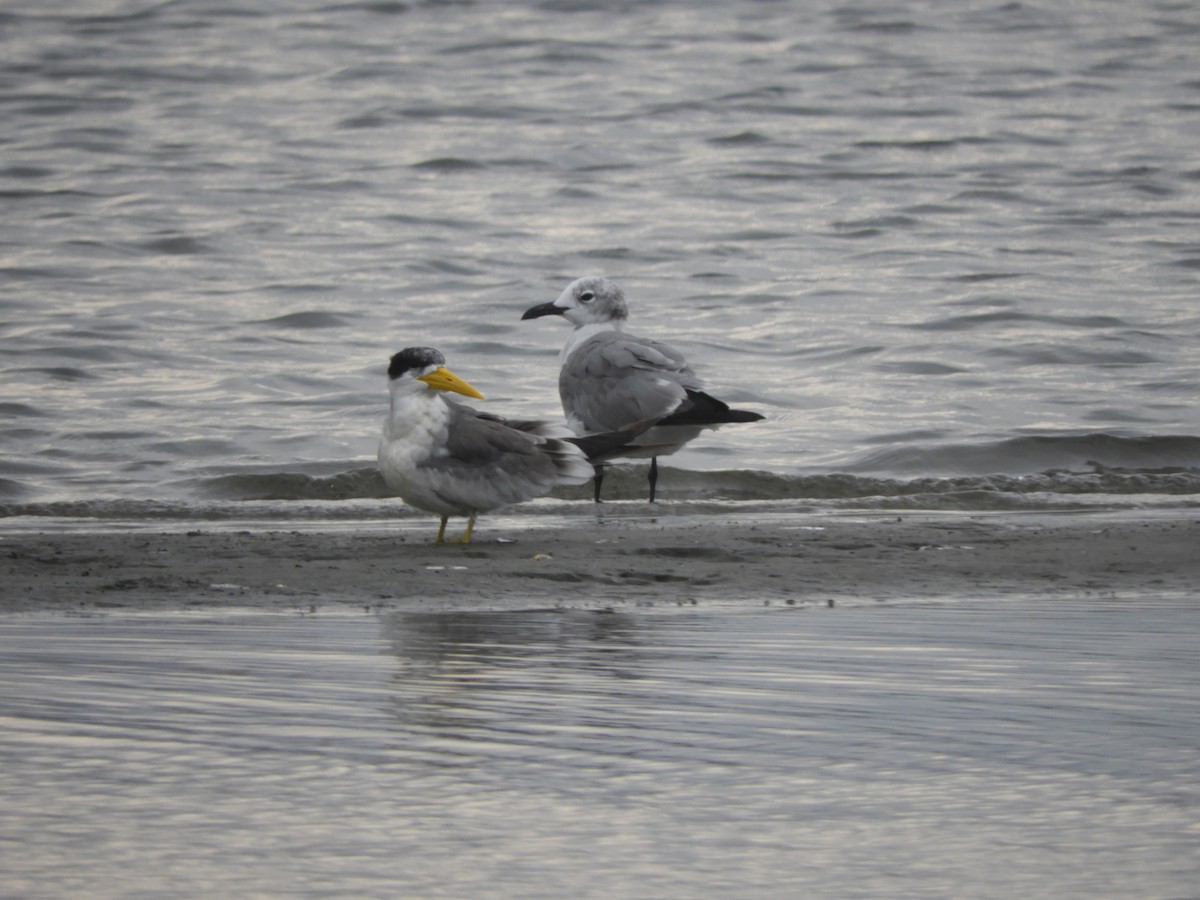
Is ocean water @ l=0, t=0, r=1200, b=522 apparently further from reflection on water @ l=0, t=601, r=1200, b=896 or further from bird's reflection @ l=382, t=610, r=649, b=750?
reflection on water @ l=0, t=601, r=1200, b=896

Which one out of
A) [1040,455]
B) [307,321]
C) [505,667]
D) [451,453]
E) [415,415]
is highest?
[505,667]

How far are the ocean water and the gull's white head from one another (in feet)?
3.24

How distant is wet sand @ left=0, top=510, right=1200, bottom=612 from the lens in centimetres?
602

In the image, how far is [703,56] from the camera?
28.4 metres

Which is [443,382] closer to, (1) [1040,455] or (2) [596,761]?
(2) [596,761]

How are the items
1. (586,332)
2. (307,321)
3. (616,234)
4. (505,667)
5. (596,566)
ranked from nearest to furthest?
(505,667) → (596,566) → (586,332) → (307,321) → (616,234)

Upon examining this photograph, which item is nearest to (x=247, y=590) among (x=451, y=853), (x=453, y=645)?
(x=453, y=645)

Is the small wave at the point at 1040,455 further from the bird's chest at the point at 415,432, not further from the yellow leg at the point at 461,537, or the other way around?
the bird's chest at the point at 415,432

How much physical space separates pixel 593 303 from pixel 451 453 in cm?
349

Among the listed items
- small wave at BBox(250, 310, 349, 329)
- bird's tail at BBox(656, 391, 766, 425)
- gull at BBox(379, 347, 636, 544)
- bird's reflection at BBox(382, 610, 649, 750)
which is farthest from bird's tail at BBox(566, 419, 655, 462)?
small wave at BBox(250, 310, 349, 329)

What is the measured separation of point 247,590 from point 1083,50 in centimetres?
2528

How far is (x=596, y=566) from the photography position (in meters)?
6.69

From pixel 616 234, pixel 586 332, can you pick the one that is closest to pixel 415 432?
pixel 586 332

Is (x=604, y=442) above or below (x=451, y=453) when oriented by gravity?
below
